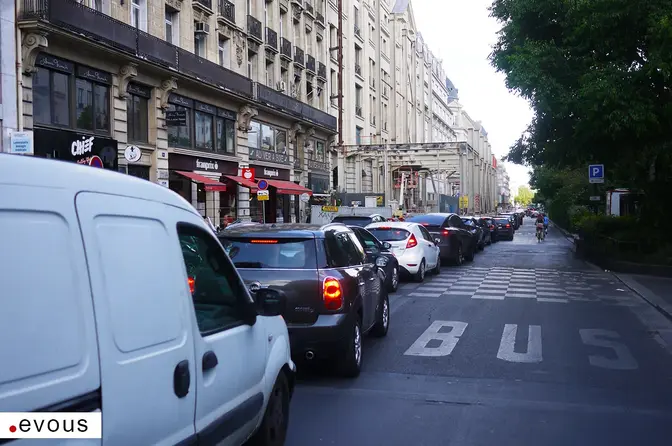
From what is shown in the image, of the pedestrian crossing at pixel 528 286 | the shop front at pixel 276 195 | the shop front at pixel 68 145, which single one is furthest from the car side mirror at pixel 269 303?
the shop front at pixel 276 195

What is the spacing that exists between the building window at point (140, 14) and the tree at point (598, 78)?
1239cm

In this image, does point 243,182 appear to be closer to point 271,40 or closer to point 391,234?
point 271,40

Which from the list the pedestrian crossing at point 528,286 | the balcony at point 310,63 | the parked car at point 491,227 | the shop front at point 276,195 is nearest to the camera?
the pedestrian crossing at point 528,286

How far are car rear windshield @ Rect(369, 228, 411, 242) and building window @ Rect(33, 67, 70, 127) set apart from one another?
32.5 feet

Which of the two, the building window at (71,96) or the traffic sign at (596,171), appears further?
the traffic sign at (596,171)

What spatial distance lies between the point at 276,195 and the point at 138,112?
14.2 meters

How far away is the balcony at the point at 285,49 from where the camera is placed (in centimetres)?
3744

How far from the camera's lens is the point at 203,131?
96.4 feet

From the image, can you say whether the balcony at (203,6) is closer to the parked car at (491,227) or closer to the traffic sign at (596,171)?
the traffic sign at (596,171)

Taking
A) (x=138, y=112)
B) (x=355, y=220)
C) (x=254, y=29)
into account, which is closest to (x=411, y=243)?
(x=355, y=220)

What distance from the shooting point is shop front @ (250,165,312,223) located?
35.2 metres

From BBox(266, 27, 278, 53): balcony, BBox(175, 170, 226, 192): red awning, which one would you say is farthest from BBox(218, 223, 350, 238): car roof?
BBox(266, 27, 278, 53): balcony

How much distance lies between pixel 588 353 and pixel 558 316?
3.32 m

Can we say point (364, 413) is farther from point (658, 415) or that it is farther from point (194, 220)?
point (194, 220)
